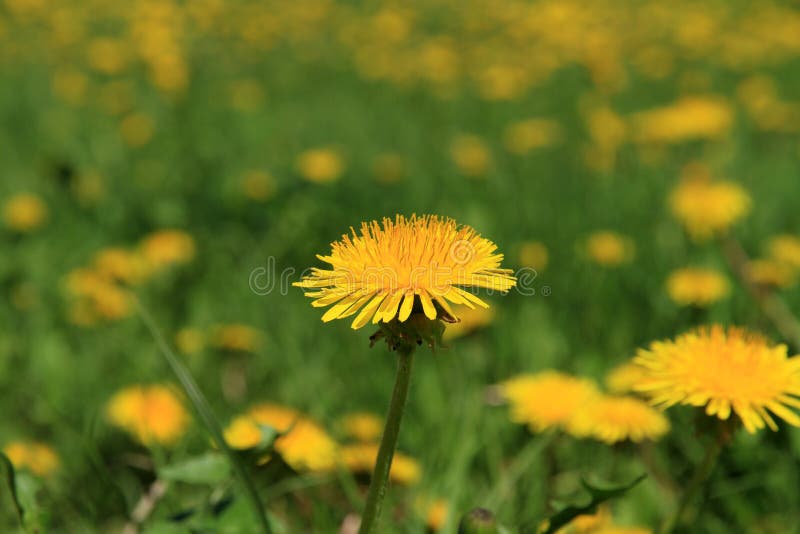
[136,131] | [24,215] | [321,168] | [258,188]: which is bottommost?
[24,215]

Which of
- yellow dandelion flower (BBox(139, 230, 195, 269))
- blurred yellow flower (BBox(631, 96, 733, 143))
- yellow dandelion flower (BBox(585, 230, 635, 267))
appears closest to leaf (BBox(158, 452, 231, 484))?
yellow dandelion flower (BBox(139, 230, 195, 269))

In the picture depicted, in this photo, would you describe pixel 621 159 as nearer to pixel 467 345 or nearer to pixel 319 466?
pixel 467 345

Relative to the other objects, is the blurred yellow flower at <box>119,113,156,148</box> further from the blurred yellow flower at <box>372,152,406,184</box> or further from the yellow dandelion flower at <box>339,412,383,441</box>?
the yellow dandelion flower at <box>339,412,383,441</box>

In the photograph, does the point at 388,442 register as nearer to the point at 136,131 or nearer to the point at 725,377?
the point at 725,377

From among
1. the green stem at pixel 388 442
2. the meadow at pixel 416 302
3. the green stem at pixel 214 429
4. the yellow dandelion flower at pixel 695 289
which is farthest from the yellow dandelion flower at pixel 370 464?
the yellow dandelion flower at pixel 695 289

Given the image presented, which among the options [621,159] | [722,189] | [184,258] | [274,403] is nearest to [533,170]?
[621,159]

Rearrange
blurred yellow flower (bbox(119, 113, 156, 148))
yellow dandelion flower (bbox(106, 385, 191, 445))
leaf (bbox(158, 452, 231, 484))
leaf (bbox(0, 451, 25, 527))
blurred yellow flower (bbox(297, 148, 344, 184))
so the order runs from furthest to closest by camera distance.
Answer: blurred yellow flower (bbox(119, 113, 156, 148)) < blurred yellow flower (bbox(297, 148, 344, 184)) < yellow dandelion flower (bbox(106, 385, 191, 445)) < leaf (bbox(158, 452, 231, 484)) < leaf (bbox(0, 451, 25, 527))

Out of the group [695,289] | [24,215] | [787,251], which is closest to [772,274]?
[695,289]
